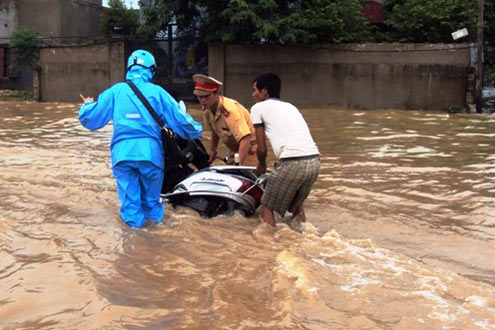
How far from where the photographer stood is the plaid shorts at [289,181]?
4.91 meters

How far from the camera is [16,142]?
38.7 ft

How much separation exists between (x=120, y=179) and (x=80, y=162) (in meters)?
4.76

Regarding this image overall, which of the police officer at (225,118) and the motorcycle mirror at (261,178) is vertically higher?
the police officer at (225,118)

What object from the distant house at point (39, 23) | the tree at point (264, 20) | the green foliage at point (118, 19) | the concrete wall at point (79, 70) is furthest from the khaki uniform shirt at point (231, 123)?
the distant house at point (39, 23)

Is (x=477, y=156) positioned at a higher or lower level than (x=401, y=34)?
lower

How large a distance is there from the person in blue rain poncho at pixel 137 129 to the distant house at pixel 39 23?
24.2 metres

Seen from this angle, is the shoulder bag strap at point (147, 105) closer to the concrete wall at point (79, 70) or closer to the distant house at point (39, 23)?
the concrete wall at point (79, 70)

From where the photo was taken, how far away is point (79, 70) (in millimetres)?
23188

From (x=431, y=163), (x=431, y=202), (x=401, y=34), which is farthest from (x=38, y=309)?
(x=401, y=34)

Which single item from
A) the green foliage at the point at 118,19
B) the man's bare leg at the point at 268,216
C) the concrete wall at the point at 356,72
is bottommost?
the man's bare leg at the point at 268,216

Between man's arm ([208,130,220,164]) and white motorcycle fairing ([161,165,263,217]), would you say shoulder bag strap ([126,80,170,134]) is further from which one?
man's arm ([208,130,220,164])

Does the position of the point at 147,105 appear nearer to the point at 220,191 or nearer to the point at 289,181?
the point at 220,191

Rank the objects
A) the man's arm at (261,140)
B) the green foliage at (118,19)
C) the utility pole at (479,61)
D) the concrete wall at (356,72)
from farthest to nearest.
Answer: the green foliage at (118,19) → the concrete wall at (356,72) → the utility pole at (479,61) → the man's arm at (261,140)

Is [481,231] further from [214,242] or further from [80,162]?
[80,162]
